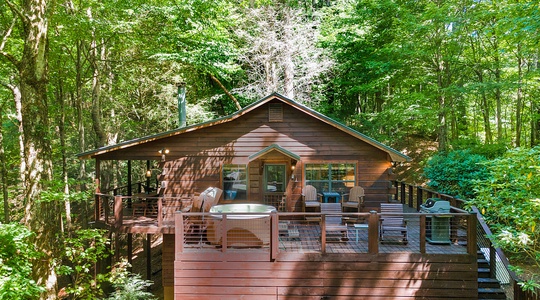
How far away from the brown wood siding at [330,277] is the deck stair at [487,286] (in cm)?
46

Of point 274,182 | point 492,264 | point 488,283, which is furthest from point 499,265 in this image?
point 274,182

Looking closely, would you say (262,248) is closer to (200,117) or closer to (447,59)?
(200,117)

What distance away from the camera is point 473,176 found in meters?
10.4

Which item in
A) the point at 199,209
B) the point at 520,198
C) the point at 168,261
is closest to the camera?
the point at 520,198

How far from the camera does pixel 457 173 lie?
10.9 m

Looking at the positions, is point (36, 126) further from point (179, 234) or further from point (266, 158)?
point (266, 158)

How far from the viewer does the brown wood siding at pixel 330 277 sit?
6723 mm

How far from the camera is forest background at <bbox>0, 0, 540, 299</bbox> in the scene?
689 cm

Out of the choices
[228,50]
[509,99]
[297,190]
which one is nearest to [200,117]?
[228,50]

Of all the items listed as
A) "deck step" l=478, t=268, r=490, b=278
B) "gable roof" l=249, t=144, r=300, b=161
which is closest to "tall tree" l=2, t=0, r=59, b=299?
"gable roof" l=249, t=144, r=300, b=161

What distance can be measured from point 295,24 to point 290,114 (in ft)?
30.4

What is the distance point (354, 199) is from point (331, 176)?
3.43ft

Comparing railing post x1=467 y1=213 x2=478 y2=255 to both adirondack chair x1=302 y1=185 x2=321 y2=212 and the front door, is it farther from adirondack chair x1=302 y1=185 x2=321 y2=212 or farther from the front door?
the front door

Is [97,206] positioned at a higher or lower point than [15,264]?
higher
